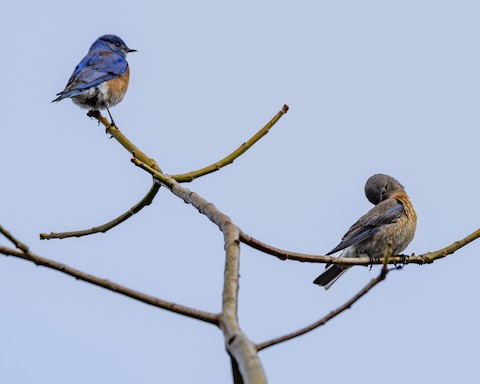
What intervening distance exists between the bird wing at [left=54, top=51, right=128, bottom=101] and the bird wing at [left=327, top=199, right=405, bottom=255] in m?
3.23

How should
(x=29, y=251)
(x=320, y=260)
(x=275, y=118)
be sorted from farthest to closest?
1. (x=275, y=118)
2. (x=320, y=260)
3. (x=29, y=251)

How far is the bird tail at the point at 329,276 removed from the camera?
259 inches

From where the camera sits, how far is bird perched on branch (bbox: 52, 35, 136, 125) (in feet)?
28.0

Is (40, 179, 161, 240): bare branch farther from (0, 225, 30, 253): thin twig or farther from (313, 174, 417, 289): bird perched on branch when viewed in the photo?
(313, 174, 417, 289): bird perched on branch

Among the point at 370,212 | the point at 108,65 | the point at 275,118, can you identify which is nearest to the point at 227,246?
the point at 275,118

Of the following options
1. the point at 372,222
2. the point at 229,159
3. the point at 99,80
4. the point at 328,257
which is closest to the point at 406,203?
the point at 372,222

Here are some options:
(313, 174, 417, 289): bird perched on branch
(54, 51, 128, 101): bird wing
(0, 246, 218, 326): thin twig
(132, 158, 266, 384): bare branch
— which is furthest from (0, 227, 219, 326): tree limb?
(54, 51, 128, 101): bird wing

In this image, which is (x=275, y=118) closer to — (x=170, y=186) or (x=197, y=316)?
(x=170, y=186)

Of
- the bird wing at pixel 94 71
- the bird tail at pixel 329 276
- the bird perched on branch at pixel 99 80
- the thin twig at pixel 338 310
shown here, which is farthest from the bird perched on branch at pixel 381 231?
the thin twig at pixel 338 310

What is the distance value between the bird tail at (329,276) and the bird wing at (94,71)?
3.35 m

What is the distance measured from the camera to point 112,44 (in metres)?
10.7

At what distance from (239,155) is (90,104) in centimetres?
494

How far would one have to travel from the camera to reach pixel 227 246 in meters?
2.76

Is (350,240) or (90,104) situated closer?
(350,240)
